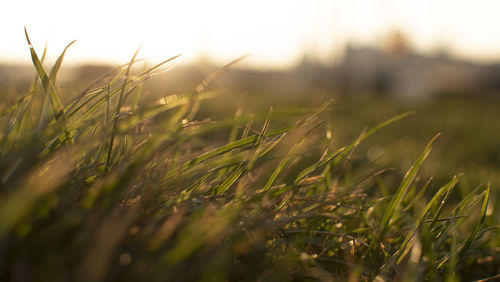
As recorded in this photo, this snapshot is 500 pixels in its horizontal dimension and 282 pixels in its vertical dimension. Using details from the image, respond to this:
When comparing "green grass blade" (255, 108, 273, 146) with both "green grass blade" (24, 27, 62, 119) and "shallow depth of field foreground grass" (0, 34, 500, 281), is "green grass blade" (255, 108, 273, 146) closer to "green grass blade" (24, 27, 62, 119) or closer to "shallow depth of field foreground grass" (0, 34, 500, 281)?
"shallow depth of field foreground grass" (0, 34, 500, 281)

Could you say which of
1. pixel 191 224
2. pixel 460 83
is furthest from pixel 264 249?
pixel 460 83

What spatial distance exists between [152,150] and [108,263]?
0.27m

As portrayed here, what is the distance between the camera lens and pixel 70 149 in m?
0.95

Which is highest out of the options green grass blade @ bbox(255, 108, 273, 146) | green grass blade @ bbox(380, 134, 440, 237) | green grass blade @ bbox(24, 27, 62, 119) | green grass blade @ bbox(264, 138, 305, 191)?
green grass blade @ bbox(24, 27, 62, 119)

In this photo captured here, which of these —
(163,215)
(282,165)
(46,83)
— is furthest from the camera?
(282,165)

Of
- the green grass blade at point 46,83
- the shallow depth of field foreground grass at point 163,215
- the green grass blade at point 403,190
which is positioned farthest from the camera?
the green grass blade at point 403,190

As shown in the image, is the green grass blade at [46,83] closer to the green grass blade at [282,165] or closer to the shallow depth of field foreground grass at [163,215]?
the shallow depth of field foreground grass at [163,215]

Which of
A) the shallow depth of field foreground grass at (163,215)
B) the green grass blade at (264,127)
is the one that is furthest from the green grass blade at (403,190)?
the green grass blade at (264,127)

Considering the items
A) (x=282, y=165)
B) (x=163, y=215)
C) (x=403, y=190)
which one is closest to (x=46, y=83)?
(x=163, y=215)

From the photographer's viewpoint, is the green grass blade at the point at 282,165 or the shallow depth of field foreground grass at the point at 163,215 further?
the green grass blade at the point at 282,165

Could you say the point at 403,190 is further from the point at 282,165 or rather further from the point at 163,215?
the point at 163,215

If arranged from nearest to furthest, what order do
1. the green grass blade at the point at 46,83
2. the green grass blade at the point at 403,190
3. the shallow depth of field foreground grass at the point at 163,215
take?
the shallow depth of field foreground grass at the point at 163,215 < the green grass blade at the point at 46,83 < the green grass blade at the point at 403,190

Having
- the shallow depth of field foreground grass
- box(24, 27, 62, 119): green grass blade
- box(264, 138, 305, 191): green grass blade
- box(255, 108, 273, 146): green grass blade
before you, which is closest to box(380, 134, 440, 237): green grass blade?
the shallow depth of field foreground grass

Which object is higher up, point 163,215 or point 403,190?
point 163,215
